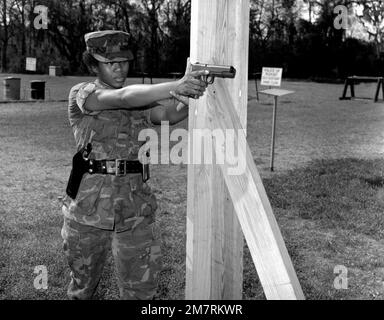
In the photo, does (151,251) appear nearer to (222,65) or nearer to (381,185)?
(222,65)

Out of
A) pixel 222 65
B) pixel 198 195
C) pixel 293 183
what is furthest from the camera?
pixel 293 183

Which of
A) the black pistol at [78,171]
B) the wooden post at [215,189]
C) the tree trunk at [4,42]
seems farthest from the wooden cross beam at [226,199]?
the tree trunk at [4,42]

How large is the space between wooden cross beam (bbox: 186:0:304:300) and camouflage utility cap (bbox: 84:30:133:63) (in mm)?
923

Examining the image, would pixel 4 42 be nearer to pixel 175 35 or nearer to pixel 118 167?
pixel 175 35

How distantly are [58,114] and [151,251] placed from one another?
1440 centimetres

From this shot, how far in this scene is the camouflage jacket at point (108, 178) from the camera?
2.92 metres

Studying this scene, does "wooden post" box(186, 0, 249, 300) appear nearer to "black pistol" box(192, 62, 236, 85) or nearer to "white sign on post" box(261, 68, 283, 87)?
"black pistol" box(192, 62, 236, 85)

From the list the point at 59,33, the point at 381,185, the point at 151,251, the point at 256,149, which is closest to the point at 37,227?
the point at 151,251

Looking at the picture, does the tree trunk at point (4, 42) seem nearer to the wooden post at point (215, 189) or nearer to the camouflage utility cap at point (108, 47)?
the camouflage utility cap at point (108, 47)

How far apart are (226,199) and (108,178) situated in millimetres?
1042

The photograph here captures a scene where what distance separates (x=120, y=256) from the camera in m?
2.94

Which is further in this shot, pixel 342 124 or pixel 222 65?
pixel 342 124

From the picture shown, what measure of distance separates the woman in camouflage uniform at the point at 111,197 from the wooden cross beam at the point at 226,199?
2.64 feet

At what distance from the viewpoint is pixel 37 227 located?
5555 millimetres
